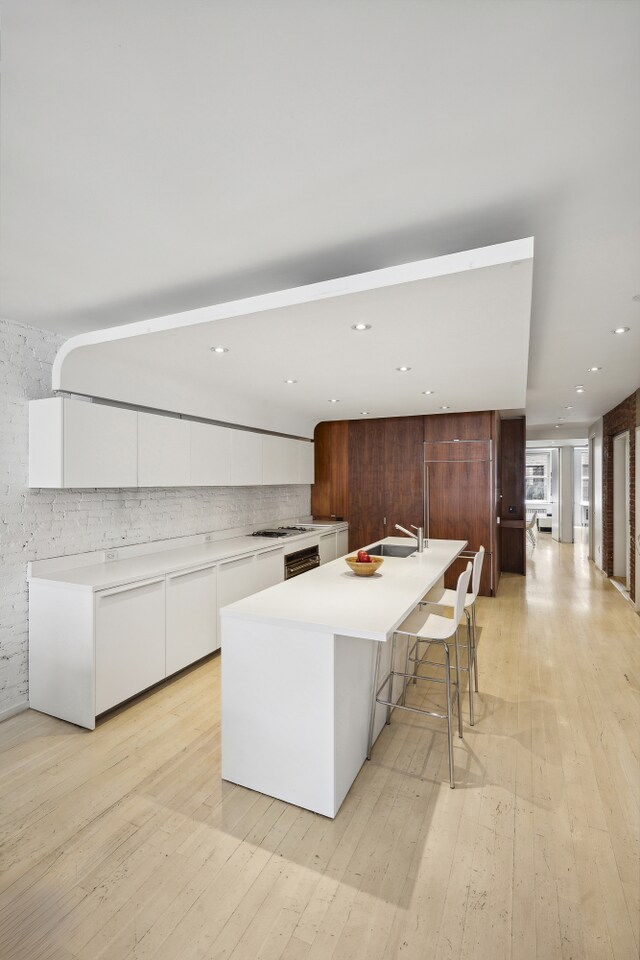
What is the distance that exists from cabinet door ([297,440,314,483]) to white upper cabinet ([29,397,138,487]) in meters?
2.98

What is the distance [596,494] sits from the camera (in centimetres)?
795

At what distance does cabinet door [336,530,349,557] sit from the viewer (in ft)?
20.7

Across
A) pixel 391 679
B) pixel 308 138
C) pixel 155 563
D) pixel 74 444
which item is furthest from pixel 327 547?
pixel 308 138

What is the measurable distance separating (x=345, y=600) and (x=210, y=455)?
2261mm

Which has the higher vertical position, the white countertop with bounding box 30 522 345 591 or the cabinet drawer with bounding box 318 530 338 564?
the white countertop with bounding box 30 522 345 591

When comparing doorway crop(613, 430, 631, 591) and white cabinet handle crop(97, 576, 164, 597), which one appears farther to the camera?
doorway crop(613, 430, 631, 591)

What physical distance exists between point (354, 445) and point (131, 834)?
5185mm

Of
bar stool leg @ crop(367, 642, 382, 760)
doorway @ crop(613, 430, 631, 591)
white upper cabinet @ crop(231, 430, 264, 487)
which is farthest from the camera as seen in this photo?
doorway @ crop(613, 430, 631, 591)

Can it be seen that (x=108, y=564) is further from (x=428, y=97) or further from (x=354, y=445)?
(x=354, y=445)

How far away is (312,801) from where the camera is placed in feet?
6.95

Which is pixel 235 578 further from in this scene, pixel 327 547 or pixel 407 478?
pixel 407 478

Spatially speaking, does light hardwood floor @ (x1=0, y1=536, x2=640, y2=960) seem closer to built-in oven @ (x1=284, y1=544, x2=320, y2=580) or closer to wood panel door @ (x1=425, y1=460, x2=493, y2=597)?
built-in oven @ (x1=284, y1=544, x2=320, y2=580)

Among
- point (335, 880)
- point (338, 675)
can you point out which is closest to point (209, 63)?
point (338, 675)

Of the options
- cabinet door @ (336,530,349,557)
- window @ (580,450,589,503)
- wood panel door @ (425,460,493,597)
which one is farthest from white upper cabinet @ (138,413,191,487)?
window @ (580,450,589,503)
